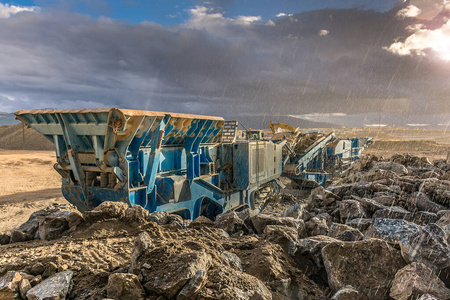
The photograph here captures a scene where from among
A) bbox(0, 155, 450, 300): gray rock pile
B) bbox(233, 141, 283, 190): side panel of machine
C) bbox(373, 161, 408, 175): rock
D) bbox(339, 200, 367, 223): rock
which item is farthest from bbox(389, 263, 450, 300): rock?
bbox(373, 161, 408, 175): rock

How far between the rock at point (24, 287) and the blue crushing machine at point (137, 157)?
9.04 ft

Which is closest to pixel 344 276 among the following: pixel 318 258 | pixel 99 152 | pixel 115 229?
pixel 318 258

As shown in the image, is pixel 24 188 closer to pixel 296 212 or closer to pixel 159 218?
pixel 159 218

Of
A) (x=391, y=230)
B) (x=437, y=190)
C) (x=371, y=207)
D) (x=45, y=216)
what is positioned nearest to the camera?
(x=391, y=230)

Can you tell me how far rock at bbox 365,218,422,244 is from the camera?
3242 mm

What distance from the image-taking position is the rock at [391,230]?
324 centimetres

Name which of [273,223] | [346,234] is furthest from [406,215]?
[273,223]

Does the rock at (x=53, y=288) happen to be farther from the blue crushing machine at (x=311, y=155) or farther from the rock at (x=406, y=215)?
the blue crushing machine at (x=311, y=155)

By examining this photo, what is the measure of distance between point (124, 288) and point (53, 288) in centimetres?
61

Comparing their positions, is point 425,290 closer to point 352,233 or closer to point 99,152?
point 352,233

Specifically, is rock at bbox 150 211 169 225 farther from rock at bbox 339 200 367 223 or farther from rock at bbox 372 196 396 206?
rock at bbox 372 196 396 206

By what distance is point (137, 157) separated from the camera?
17.2 ft

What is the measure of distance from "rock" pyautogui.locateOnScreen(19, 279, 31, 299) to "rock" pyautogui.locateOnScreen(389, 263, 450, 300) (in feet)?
9.24

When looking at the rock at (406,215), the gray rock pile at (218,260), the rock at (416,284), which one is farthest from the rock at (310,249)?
the rock at (406,215)
